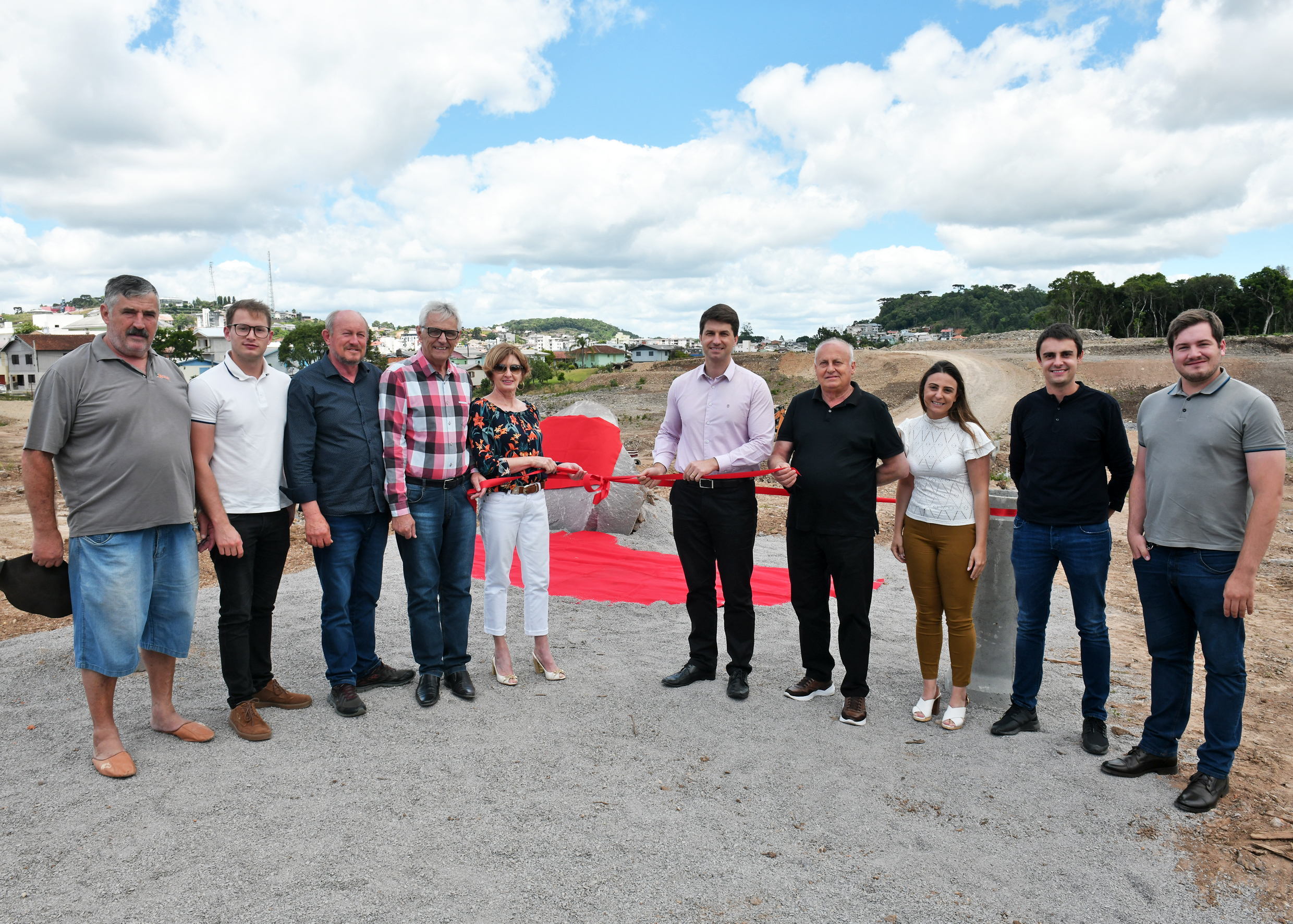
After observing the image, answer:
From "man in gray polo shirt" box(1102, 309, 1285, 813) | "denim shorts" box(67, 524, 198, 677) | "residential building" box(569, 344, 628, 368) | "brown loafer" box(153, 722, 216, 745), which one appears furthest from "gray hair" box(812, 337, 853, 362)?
"residential building" box(569, 344, 628, 368)

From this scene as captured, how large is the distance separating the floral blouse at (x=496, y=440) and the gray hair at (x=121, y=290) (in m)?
1.61

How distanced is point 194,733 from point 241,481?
1.24m

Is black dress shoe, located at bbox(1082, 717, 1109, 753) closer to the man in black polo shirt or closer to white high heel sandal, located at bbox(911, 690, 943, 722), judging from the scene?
white high heel sandal, located at bbox(911, 690, 943, 722)

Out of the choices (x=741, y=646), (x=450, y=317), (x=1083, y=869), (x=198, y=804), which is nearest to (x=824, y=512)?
(x=741, y=646)

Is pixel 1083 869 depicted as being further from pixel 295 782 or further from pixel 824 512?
pixel 295 782

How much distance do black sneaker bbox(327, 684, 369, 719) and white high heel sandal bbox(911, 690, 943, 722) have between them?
2.94m

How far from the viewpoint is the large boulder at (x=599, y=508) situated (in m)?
9.13

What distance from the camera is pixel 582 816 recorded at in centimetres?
309

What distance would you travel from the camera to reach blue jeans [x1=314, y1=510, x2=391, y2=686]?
3.96 metres

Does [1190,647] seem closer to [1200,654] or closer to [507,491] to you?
[1200,654]

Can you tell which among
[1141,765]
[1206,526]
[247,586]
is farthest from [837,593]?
[247,586]

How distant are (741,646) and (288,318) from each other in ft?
581

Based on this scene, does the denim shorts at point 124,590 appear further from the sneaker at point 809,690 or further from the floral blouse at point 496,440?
the sneaker at point 809,690

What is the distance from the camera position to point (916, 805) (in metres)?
3.21
